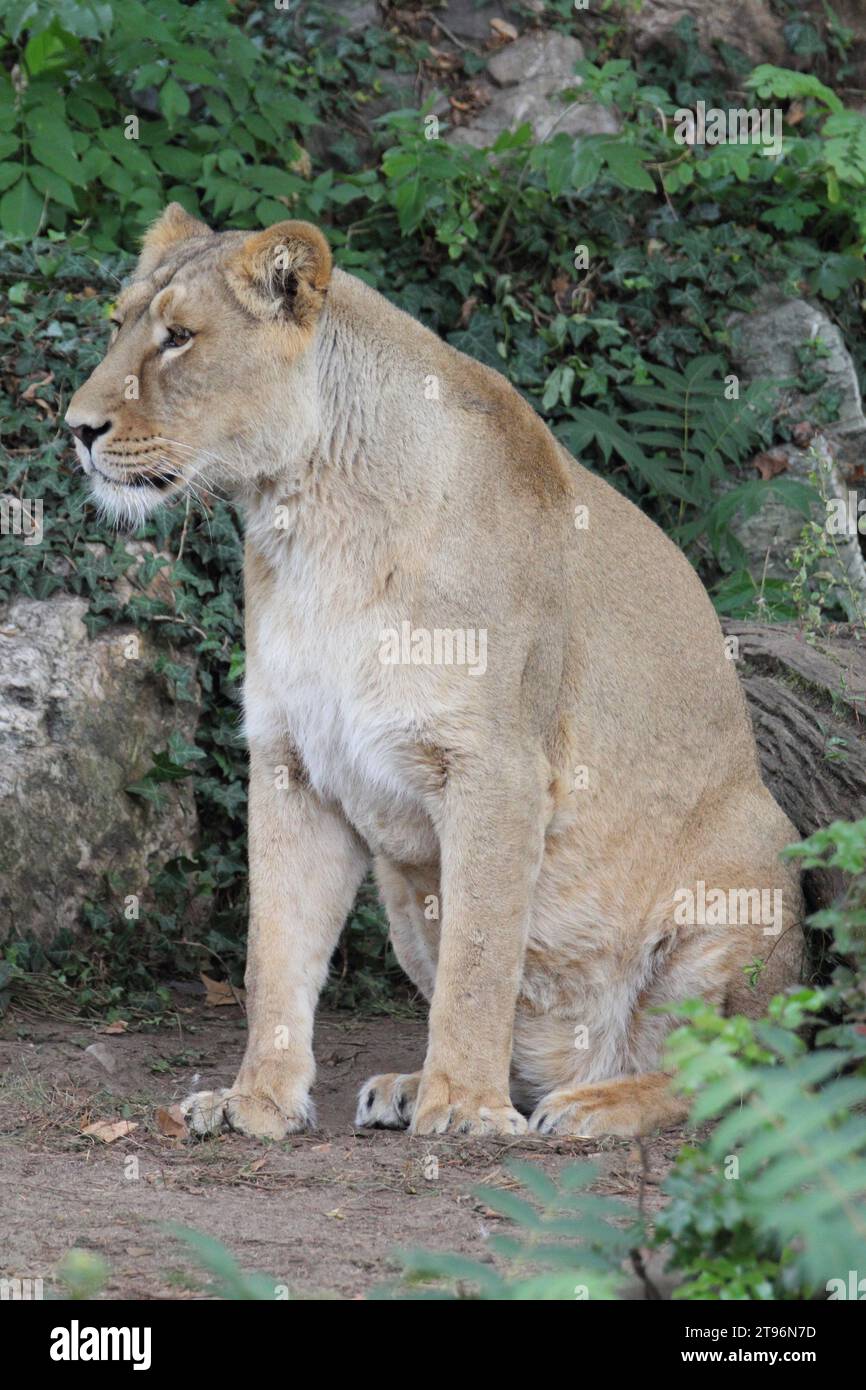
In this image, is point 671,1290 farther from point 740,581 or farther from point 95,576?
point 740,581

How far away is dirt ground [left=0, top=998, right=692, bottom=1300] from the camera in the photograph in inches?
146

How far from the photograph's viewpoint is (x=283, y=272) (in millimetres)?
4969

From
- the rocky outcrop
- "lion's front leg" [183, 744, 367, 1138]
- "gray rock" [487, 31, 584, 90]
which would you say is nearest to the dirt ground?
"lion's front leg" [183, 744, 367, 1138]

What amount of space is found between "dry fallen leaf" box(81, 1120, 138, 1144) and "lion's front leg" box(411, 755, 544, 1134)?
879 mm

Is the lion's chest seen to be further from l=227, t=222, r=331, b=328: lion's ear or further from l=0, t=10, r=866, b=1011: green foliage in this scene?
l=0, t=10, r=866, b=1011: green foliage

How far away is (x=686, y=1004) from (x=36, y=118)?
6640 millimetres

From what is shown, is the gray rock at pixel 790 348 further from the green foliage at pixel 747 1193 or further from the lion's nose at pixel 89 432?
the green foliage at pixel 747 1193

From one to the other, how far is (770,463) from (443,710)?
4.84m

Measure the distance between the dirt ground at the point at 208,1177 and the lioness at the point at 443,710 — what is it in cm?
19

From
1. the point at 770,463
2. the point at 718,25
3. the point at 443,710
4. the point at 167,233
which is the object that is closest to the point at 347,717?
the point at 443,710

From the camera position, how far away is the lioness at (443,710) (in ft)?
16.1

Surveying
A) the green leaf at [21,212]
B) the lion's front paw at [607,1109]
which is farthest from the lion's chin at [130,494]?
the green leaf at [21,212]

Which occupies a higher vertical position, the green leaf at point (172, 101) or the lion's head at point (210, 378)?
the green leaf at point (172, 101)

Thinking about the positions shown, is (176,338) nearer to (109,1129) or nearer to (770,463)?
(109,1129)
